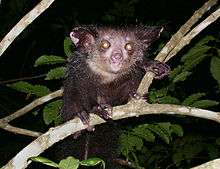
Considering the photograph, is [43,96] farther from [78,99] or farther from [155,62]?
[155,62]

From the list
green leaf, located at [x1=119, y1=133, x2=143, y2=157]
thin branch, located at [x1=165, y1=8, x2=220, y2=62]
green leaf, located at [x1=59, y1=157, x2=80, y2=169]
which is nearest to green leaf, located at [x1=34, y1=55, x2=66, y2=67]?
green leaf, located at [x1=119, y1=133, x2=143, y2=157]

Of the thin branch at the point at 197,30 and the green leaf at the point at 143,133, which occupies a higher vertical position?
the thin branch at the point at 197,30

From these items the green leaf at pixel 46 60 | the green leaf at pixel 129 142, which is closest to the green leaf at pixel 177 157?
the green leaf at pixel 129 142

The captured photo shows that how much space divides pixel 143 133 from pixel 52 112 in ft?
2.81

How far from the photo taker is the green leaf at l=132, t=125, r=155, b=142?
479 centimetres

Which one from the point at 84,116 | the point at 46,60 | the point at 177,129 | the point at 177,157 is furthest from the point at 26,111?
the point at 177,157

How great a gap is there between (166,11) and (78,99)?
4.54 metres

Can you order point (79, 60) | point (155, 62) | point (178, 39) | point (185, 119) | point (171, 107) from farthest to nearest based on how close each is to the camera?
point (185, 119), point (79, 60), point (155, 62), point (178, 39), point (171, 107)

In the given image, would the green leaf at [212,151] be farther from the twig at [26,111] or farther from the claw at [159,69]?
the twig at [26,111]

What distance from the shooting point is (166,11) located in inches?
341

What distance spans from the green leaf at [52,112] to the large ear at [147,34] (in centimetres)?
96

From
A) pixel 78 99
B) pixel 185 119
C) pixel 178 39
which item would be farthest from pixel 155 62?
pixel 185 119

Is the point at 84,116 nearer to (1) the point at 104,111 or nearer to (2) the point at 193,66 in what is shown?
(1) the point at 104,111

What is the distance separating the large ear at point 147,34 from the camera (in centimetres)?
470
